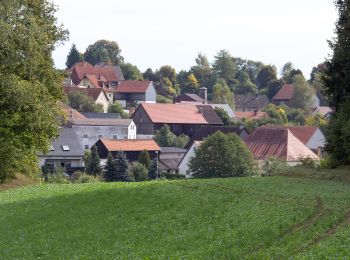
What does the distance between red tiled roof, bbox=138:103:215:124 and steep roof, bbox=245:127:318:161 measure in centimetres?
2933

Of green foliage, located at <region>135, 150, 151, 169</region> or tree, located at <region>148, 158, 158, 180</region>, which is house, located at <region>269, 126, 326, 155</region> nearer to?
green foliage, located at <region>135, 150, 151, 169</region>

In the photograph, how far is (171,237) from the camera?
2098cm

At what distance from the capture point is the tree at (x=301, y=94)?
153875 millimetres

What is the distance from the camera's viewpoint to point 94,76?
17362cm

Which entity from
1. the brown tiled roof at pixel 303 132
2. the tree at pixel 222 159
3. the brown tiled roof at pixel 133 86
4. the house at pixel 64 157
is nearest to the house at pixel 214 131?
the brown tiled roof at pixel 303 132

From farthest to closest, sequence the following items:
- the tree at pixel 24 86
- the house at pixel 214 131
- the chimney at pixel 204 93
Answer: the chimney at pixel 204 93, the house at pixel 214 131, the tree at pixel 24 86

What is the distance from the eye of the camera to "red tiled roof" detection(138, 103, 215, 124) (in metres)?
126

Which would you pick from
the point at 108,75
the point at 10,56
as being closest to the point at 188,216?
the point at 10,56

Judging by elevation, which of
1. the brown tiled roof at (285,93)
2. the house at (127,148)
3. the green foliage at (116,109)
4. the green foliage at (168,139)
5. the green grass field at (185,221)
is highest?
the brown tiled roof at (285,93)

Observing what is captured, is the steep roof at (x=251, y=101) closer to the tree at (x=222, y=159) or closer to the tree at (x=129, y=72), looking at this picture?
the tree at (x=129, y=72)

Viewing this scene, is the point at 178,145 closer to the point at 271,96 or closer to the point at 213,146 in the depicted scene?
the point at 213,146

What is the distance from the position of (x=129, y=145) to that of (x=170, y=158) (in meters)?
5.54

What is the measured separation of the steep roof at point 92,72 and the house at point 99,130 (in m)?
54.5

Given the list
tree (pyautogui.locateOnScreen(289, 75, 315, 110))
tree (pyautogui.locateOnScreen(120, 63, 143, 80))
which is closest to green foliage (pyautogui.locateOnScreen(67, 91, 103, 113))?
tree (pyautogui.locateOnScreen(289, 75, 315, 110))
